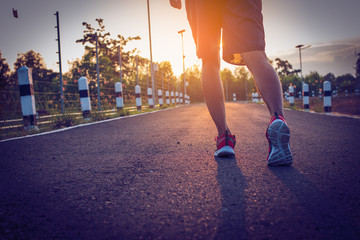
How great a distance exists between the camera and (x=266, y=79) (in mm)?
1864

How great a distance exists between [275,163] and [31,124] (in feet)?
14.3

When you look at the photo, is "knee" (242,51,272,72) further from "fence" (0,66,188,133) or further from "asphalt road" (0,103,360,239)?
"fence" (0,66,188,133)

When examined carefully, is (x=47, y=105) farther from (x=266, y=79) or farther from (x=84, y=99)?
(x=266, y=79)

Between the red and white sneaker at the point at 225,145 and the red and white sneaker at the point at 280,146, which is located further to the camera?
the red and white sneaker at the point at 225,145

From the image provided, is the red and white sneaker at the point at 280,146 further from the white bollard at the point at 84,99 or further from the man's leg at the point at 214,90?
the white bollard at the point at 84,99

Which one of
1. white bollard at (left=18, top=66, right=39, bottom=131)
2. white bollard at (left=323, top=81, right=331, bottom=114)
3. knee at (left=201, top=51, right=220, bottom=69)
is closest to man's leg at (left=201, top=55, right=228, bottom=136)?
knee at (left=201, top=51, right=220, bottom=69)

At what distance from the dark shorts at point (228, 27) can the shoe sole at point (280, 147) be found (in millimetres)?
591

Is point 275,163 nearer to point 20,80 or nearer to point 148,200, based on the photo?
point 148,200

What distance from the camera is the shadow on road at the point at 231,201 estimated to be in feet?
2.64

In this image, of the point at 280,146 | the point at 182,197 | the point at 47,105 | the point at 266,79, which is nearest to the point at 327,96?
the point at 266,79

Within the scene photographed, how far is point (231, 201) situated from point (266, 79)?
1.09 m

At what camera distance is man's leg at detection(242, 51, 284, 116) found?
1.83 m

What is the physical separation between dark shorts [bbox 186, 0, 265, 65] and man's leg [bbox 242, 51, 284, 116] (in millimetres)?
68

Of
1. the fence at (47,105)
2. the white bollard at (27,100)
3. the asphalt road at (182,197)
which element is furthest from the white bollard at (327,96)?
the white bollard at (27,100)
